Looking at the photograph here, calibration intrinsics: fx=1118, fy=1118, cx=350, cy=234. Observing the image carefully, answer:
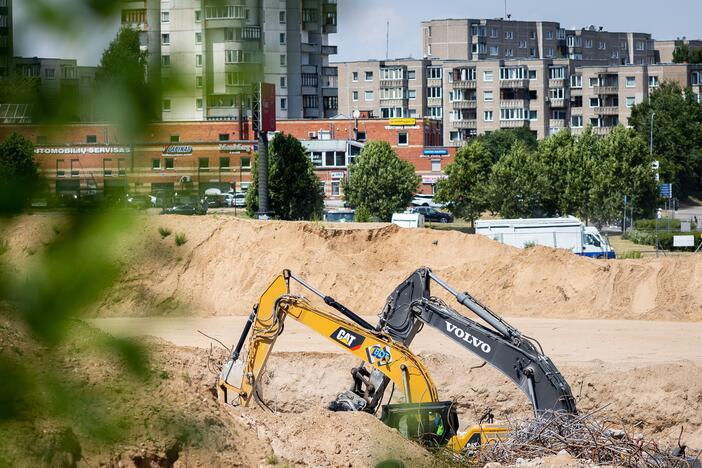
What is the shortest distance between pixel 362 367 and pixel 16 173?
15682 mm

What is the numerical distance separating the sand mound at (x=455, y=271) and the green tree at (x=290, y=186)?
1379 cm

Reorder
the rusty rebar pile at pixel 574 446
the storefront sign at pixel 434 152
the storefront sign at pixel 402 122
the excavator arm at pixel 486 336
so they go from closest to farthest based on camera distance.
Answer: the rusty rebar pile at pixel 574 446, the excavator arm at pixel 486 336, the storefront sign at pixel 402 122, the storefront sign at pixel 434 152

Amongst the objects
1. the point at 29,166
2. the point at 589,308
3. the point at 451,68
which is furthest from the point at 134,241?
the point at 451,68

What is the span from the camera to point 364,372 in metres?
17.0

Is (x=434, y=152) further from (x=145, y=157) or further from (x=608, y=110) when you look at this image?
(x=145, y=157)

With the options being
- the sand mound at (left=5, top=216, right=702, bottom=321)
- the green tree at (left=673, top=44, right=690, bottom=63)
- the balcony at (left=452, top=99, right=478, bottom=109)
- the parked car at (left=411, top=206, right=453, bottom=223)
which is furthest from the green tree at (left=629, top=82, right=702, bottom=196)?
the sand mound at (left=5, top=216, right=702, bottom=321)

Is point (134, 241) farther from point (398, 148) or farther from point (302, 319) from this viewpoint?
point (398, 148)

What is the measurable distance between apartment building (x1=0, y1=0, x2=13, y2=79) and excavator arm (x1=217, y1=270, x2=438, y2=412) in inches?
565

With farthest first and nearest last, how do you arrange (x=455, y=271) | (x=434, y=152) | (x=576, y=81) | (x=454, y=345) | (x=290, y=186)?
1. (x=576, y=81)
2. (x=434, y=152)
3. (x=290, y=186)
4. (x=455, y=271)
5. (x=454, y=345)

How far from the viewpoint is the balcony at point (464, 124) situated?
347 ft

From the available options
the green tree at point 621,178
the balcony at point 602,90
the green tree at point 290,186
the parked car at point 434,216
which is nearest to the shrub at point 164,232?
the green tree at point 290,186

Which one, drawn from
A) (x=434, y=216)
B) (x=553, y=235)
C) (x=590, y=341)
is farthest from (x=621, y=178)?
(x=590, y=341)

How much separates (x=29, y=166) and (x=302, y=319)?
50.4 feet

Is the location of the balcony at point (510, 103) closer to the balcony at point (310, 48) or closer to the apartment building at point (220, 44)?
the balcony at point (310, 48)
